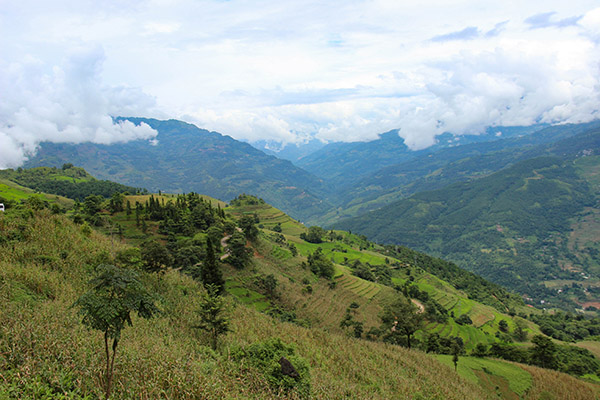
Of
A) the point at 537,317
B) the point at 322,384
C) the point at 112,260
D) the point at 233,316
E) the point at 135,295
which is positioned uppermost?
the point at 135,295

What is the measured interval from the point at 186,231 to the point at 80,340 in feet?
137

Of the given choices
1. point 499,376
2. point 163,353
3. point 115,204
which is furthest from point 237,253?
point 499,376

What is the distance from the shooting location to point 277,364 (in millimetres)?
15047

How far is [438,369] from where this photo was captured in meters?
31.1

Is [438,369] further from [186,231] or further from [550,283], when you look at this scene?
[550,283]

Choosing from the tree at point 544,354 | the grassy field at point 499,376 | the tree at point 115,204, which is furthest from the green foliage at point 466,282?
the tree at point 115,204

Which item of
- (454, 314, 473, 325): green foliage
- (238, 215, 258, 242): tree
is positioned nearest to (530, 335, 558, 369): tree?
(454, 314, 473, 325): green foliage

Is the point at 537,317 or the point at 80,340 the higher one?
the point at 80,340

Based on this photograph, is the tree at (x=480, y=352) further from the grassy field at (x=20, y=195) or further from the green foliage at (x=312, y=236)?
the grassy field at (x=20, y=195)

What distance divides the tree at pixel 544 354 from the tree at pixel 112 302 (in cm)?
5395

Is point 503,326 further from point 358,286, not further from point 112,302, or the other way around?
point 112,302

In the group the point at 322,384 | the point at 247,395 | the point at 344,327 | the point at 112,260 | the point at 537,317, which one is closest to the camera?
the point at 247,395

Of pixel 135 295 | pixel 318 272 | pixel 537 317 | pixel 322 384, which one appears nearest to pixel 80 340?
pixel 135 295

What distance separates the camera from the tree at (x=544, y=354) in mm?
42219
